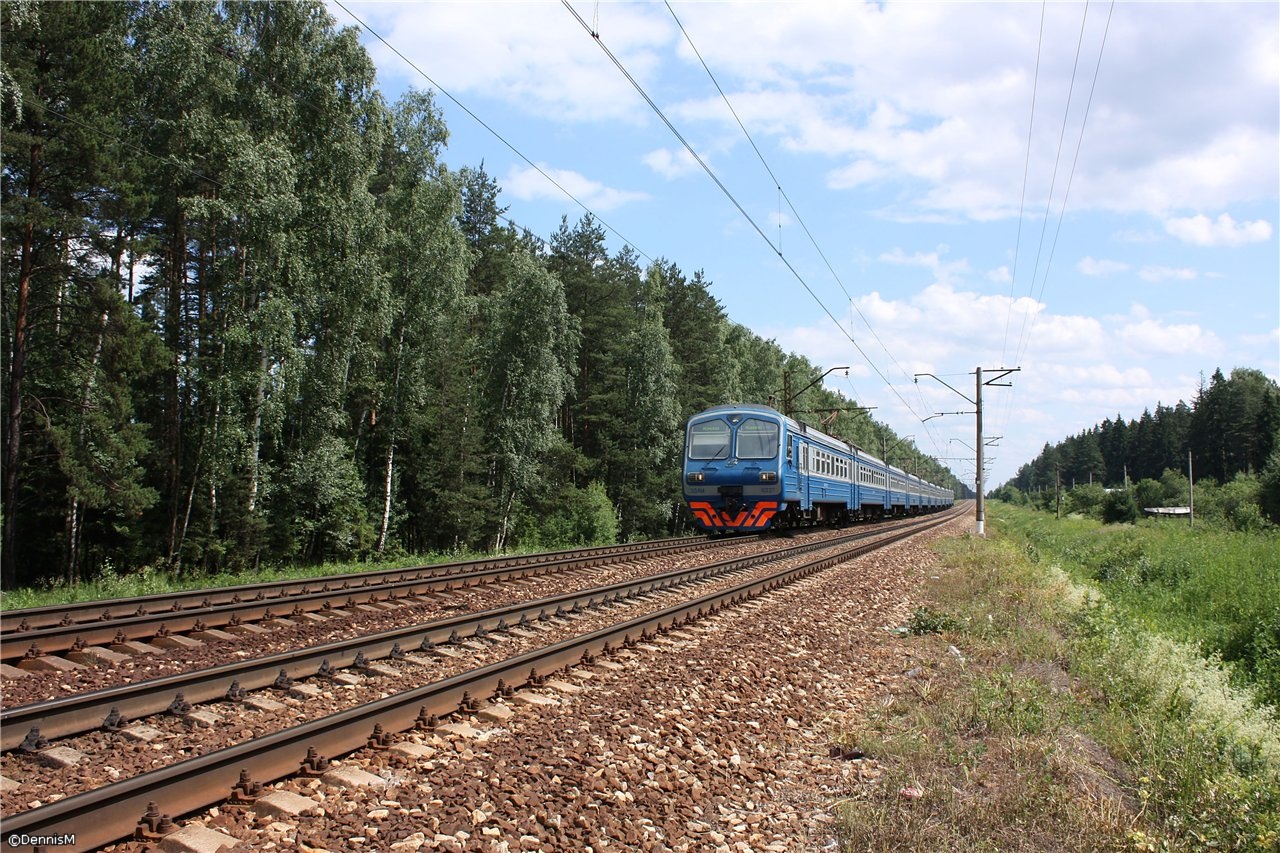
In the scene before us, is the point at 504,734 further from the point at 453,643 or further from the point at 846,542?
the point at 846,542

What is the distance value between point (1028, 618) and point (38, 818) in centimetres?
1025

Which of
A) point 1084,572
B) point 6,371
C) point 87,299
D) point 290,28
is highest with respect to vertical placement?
point 290,28

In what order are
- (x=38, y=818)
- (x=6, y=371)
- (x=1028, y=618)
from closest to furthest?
(x=38, y=818) < (x=1028, y=618) < (x=6, y=371)

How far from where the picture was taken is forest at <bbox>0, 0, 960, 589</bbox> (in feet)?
59.5

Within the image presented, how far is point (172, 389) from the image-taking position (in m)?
22.6

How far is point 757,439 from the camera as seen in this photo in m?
20.9

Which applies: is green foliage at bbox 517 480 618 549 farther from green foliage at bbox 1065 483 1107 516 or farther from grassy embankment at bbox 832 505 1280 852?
green foliage at bbox 1065 483 1107 516

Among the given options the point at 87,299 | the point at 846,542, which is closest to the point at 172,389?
the point at 87,299

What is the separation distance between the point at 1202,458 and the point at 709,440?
88600 millimetres

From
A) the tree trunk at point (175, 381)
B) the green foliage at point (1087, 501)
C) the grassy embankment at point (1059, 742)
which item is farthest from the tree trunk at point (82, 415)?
the green foliage at point (1087, 501)

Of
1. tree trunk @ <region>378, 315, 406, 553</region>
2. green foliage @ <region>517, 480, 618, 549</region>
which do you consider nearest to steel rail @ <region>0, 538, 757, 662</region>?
tree trunk @ <region>378, 315, 406, 553</region>

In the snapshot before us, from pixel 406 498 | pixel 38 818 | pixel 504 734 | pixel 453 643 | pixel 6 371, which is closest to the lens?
pixel 38 818

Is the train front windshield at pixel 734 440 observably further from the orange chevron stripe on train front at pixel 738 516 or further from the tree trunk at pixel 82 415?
the tree trunk at pixel 82 415

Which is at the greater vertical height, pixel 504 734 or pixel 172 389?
pixel 172 389
